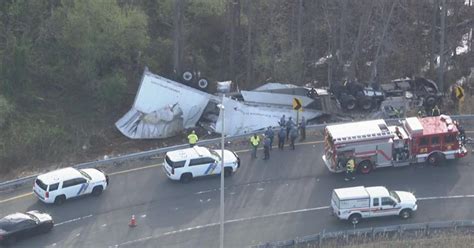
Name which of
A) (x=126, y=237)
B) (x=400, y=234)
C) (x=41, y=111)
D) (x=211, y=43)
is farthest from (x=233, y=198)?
(x=211, y=43)

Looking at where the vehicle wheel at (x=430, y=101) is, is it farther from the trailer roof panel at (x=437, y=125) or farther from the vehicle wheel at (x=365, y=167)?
the vehicle wheel at (x=365, y=167)

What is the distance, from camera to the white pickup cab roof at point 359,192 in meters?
32.3

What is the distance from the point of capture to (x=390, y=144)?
36000mm

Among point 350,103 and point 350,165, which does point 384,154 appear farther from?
point 350,103

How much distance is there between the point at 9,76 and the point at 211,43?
14254mm

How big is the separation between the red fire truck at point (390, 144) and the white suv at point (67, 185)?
10.7m

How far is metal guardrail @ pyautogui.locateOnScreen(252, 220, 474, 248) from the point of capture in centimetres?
3123

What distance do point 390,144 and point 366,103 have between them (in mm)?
9101

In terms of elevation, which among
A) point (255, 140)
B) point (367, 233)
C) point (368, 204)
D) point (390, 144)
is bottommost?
point (367, 233)

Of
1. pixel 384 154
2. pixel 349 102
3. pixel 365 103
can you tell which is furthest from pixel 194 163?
pixel 365 103

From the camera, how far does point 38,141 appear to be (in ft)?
142

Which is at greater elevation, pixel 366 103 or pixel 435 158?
pixel 366 103

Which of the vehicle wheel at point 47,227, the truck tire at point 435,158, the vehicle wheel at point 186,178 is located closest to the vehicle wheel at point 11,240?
the vehicle wheel at point 47,227

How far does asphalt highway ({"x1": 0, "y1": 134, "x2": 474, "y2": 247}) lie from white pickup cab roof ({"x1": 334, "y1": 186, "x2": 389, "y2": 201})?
1262mm
